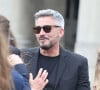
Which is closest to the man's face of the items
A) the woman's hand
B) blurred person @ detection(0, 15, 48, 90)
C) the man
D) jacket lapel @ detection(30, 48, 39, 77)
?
the man

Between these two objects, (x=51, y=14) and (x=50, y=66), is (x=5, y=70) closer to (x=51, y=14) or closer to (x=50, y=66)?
(x=50, y=66)

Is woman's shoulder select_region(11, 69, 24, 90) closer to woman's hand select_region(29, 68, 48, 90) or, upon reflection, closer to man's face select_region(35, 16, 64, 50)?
woman's hand select_region(29, 68, 48, 90)

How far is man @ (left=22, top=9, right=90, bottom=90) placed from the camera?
5.47 meters

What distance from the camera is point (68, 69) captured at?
5.56 metres

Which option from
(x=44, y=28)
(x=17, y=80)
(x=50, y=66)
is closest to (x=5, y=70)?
(x=17, y=80)

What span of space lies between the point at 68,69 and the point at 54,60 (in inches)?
5.8

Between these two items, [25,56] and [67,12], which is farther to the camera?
[67,12]

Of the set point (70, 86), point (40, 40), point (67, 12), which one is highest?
point (40, 40)

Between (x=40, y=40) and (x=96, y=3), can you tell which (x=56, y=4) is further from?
(x=40, y=40)

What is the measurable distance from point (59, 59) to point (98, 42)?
39.7ft

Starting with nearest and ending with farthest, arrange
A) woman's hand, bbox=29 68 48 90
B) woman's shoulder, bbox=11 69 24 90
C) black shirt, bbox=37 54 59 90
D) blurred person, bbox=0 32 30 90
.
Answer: blurred person, bbox=0 32 30 90 → woman's shoulder, bbox=11 69 24 90 → woman's hand, bbox=29 68 48 90 → black shirt, bbox=37 54 59 90

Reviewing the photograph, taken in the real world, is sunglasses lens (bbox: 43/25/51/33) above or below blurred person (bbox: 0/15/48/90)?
below

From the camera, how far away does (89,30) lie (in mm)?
17672

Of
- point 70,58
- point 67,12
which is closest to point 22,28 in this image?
point 67,12
